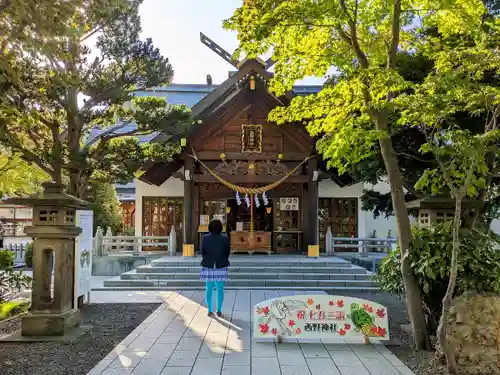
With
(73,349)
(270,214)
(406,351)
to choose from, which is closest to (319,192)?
(270,214)

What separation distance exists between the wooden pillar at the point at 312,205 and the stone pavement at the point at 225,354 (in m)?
7.03

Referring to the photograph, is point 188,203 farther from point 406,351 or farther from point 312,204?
point 406,351

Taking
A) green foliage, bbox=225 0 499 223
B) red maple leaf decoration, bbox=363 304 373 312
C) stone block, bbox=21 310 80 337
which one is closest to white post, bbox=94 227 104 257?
stone block, bbox=21 310 80 337

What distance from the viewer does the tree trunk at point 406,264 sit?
5.81m

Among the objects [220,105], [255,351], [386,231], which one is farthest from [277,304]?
[386,231]

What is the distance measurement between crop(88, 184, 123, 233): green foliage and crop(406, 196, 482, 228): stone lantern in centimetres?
1436

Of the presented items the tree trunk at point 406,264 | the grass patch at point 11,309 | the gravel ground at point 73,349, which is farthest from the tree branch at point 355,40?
the grass patch at point 11,309

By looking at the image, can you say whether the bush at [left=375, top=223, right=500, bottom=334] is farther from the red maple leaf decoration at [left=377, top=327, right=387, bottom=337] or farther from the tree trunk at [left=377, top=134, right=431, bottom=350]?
the red maple leaf decoration at [left=377, top=327, right=387, bottom=337]

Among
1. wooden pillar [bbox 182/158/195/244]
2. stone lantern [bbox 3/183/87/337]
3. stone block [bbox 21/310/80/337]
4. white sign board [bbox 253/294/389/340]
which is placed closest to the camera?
white sign board [bbox 253/294/389/340]

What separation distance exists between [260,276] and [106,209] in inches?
381

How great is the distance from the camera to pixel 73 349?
5895mm

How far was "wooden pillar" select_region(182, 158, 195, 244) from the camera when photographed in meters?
14.0

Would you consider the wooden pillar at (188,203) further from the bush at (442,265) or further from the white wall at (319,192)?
the bush at (442,265)

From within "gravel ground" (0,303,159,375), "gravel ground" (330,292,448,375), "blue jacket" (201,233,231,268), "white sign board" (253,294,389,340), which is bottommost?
"gravel ground" (0,303,159,375)
